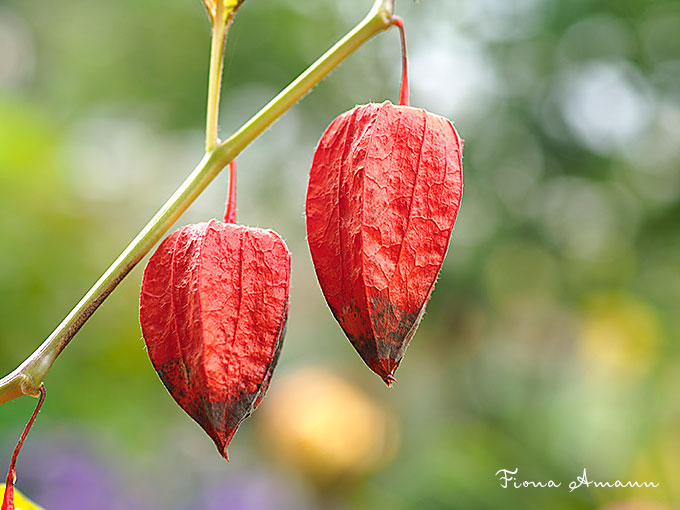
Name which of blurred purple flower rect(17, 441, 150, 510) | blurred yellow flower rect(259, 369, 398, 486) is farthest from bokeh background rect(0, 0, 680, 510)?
blurred purple flower rect(17, 441, 150, 510)

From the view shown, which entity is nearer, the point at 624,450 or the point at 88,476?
the point at 88,476

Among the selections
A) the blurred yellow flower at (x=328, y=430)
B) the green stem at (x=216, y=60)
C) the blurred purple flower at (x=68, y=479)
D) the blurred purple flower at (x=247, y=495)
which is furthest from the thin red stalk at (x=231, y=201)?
the blurred yellow flower at (x=328, y=430)

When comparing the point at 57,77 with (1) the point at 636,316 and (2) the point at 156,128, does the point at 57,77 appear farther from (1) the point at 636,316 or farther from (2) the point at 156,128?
(1) the point at 636,316

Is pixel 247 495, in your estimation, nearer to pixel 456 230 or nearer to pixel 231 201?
pixel 456 230

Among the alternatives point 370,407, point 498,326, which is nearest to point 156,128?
point 370,407

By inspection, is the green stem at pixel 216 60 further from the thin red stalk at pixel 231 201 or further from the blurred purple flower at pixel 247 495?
the blurred purple flower at pixel 247 495

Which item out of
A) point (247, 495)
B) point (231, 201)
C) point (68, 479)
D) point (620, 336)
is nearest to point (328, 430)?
point (247, 495)
